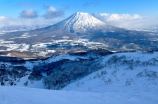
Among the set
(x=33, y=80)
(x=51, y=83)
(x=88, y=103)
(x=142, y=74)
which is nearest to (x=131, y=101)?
(x=88, y=103)

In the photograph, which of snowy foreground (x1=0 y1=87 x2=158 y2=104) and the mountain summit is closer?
snowy foreground (x1=0 y1=87 x2=158 y2=104)

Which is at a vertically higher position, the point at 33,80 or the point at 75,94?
the point at 75,94

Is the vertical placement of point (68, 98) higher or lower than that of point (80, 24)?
lower

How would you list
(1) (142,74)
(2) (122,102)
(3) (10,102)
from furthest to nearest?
(1) (142,74), (2) (122,102), (3) (10,102)

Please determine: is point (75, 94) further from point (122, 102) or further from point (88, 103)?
point (122, 102)

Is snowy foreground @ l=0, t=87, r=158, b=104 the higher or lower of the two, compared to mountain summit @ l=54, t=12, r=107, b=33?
lower

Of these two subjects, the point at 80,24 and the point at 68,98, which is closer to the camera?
the point at 68,98

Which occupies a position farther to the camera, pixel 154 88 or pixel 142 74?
pixel 142 74

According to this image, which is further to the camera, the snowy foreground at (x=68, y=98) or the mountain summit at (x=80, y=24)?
the mountain summit at (x=80, y=24)
